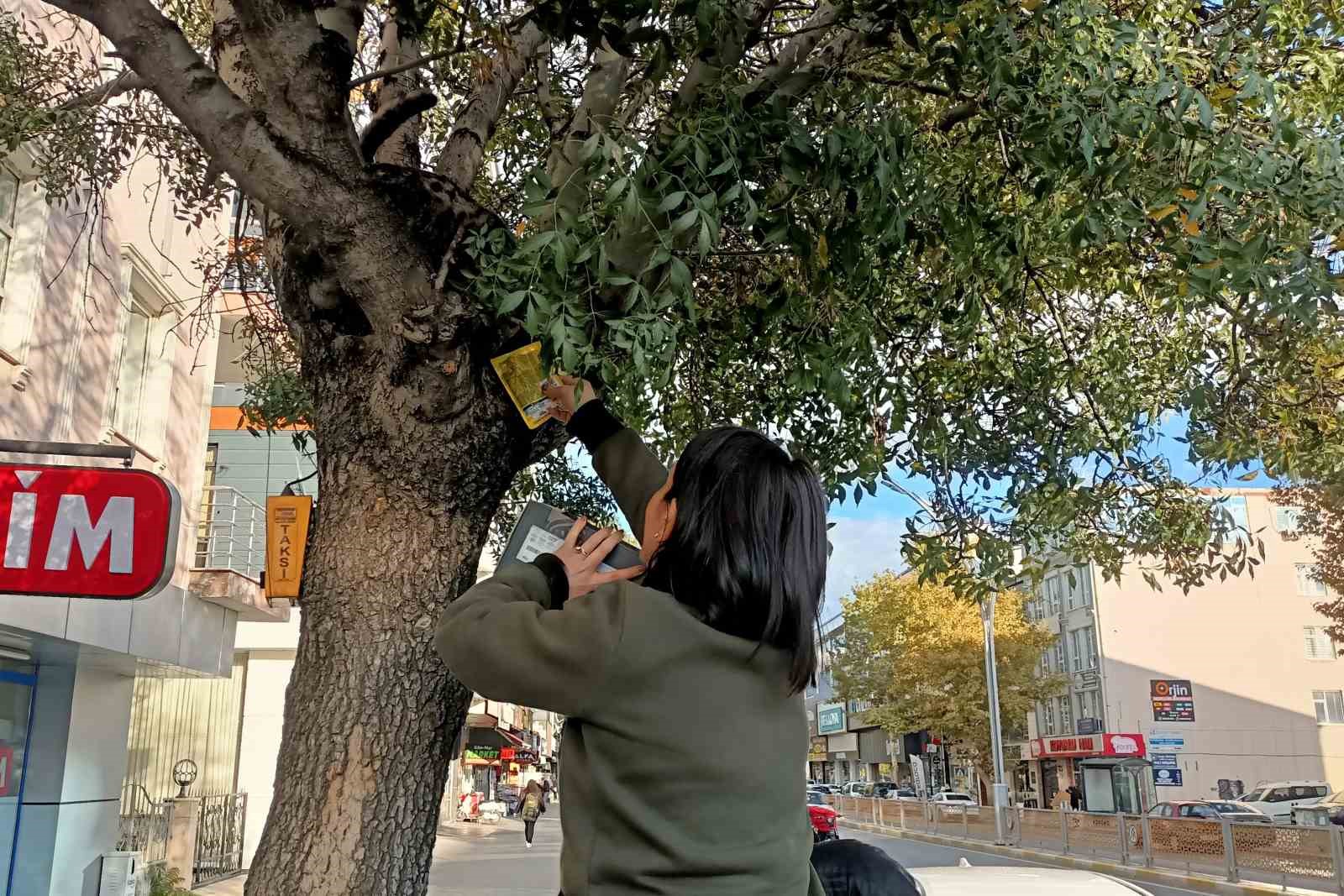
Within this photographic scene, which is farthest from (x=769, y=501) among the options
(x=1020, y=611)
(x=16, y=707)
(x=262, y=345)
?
(x=1020, y=611)

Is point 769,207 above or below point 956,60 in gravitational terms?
below

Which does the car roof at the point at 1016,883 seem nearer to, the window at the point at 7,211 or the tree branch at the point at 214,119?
the tree branch at the point at 214,119

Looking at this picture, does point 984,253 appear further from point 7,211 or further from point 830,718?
point 830,718

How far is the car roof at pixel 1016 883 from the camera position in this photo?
3906 mm

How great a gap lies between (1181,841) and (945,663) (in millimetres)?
23977

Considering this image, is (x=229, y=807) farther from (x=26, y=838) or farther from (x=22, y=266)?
(x=22, y=266)

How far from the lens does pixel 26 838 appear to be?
9.63 meters

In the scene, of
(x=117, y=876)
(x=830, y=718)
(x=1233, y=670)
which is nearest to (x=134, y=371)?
(x=117, y=876)

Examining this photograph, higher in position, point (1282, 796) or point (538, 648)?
point (538, 648)

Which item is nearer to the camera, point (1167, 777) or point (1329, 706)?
point (1167, 777)

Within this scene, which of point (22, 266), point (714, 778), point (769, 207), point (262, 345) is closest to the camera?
point (714, 778)

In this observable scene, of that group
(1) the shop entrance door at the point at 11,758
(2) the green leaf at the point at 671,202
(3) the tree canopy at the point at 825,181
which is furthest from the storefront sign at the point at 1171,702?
(2) the green leaf at the point at 671,202

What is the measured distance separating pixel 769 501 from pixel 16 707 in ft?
32.6

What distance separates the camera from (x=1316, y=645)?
49.2 meters
